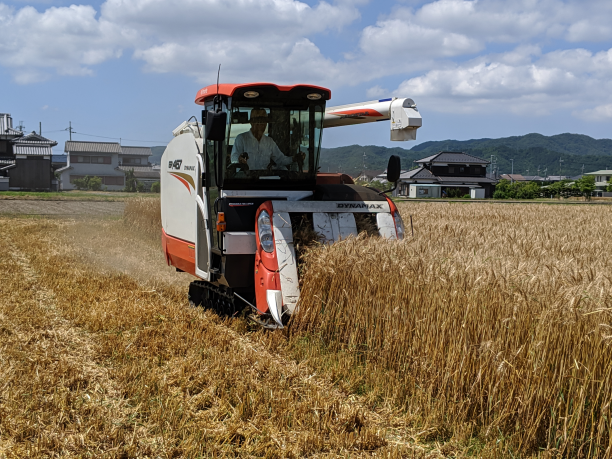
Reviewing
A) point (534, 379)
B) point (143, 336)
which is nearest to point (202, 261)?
point (143, 336)

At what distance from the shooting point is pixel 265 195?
719 cm

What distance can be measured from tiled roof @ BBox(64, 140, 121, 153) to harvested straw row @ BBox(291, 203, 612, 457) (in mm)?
76225

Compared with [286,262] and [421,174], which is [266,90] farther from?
[421,174]

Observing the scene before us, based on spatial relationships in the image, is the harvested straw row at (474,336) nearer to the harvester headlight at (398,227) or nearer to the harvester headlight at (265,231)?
the harvester headlight at (265,231)

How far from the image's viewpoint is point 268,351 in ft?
19.8

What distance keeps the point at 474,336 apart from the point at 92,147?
265 ft

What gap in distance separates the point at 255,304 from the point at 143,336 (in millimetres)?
1470

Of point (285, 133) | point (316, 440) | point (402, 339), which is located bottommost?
point (316, 440)

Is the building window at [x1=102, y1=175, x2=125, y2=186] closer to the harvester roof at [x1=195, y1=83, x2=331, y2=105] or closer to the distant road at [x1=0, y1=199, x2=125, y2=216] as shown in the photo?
the distant road at [x1=0, y1=199, x2=125, y2=216]

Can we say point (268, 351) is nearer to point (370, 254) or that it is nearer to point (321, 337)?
point (321, 337)

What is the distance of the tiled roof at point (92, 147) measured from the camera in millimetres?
76812

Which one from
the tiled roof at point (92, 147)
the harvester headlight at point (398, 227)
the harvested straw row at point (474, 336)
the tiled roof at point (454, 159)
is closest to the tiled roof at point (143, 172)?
the tiled roof at point (92, 147)

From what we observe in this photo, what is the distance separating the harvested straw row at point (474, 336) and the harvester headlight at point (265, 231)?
530 mm

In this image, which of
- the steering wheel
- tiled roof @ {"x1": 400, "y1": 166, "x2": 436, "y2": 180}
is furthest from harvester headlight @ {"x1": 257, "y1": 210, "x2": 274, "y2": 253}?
tiled roof @ {"x1": 400, "y1": 166, "x2": 436, "y2": 180}
